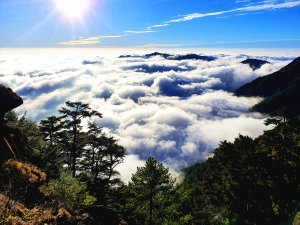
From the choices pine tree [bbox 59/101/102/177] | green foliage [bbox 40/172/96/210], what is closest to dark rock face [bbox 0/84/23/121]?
Answer: pine tree [bbox 59/101/102/177]

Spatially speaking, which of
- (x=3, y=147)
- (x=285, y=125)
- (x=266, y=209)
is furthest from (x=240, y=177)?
(x=3, y=147)

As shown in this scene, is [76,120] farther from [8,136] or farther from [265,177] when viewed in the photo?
[265,177]

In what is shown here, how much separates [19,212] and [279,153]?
2636 cm

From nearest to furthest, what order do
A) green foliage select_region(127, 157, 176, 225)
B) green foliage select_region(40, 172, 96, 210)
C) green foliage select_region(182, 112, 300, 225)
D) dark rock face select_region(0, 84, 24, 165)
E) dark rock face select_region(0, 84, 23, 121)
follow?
green foliage select_region(40, 172, 96, 210) → dark rock face select_region(0, 84, 24, 165) → green foliage select_region(127, 157, 176, 225) → green foliage select_region(182, 112, 300, 225) → dark rock face select_region(0, 84, 23, 121)

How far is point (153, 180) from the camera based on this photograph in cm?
3484

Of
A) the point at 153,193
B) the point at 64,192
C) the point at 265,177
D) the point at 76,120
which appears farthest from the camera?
the point at 76,120

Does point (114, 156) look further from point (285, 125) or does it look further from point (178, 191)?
point (285, 125)

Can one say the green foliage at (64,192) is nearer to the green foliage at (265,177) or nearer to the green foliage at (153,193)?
the green foliage at (153,193)

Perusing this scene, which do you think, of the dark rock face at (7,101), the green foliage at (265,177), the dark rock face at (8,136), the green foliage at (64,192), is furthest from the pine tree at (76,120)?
the green foliage at (64,192)

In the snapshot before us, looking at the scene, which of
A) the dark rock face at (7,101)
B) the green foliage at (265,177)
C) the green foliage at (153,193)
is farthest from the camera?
the dark rock face at (7,101)

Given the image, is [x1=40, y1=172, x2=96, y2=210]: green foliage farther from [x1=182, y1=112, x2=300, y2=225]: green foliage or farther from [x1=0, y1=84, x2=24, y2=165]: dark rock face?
[x1=182, y1=112, x2=300, y2=225]: green foliage

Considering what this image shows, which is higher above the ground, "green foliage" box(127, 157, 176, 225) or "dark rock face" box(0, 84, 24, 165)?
"dark rock face" box(0, 84, 24, 165)

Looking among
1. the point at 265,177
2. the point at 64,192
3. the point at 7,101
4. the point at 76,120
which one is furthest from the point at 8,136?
the point at 265,177

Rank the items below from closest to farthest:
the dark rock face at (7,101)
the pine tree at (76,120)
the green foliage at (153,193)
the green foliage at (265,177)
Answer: the green foliage at (153,193)
the green foliage at (265,177)
the dark rock face at (7,101)
the pine tree at (76,120)
